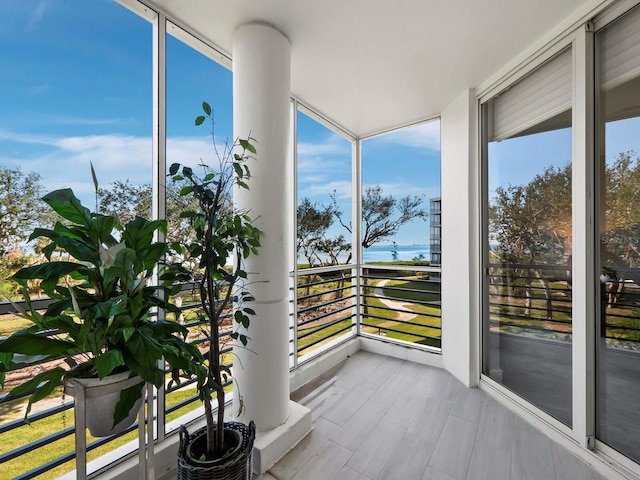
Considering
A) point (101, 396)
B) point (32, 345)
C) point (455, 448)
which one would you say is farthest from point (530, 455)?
point (32, 345)

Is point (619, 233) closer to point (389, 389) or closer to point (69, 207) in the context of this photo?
point (389, 389)

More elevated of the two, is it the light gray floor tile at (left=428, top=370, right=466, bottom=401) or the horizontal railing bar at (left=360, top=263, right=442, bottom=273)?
the horizontal railing bar at (left=360, top=263, right=442, bottom=273)

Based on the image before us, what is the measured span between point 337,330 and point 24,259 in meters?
2.59

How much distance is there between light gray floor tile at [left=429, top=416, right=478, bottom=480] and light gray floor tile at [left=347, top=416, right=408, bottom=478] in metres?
0.23

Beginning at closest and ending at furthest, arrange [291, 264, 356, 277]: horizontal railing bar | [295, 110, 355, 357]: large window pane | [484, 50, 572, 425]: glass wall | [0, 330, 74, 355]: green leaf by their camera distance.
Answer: [0, 330, 74, 355]: green leaf → [484, 50, 572, 425]: glass wall → [291, 264, 356, 277]: horizontal railing bar → [295, 110, 355, 357]: large window pane

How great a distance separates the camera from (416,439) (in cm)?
177

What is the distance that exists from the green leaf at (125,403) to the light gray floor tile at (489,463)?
1649mm

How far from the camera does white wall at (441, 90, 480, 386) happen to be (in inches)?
94.5

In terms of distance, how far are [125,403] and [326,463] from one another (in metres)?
1.19

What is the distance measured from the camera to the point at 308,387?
244 cm

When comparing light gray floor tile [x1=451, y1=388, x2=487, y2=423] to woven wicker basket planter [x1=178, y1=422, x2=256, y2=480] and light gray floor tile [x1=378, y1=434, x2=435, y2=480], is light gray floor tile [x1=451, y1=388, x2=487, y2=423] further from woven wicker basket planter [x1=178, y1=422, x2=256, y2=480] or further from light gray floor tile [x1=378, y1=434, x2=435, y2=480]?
woven wicker basket planter [x1=178, y1=422, x2=256, y2=480]

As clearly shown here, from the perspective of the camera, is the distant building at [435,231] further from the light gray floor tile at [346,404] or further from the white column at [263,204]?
the white column at [263,204]

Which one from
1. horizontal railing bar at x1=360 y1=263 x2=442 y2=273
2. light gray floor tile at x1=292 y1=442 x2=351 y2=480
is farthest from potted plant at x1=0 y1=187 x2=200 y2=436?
horizontal railing bar at x1=360 y1=263 x2=442 y2=273

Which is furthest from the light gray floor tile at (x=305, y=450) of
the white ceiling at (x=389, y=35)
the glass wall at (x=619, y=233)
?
the white ceiling at (x=389, y=35)
